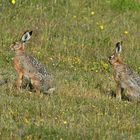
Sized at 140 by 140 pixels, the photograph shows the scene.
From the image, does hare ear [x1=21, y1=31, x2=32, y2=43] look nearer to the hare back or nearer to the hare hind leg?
the hare back

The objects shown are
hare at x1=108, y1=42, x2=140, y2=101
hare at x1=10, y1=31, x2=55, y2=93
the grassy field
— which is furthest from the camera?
hare at x1=108, y1=42, x2=140, y2=101

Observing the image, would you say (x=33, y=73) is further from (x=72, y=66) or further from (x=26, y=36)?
(x=72, y=66)

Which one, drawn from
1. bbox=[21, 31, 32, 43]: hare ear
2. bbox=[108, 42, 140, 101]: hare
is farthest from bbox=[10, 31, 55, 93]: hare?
bbox=[108, 42, 140, 101]: hare

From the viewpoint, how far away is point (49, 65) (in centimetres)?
1625

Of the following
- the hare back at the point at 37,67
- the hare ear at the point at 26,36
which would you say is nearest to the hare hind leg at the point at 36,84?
the hare back at the point at 37,67

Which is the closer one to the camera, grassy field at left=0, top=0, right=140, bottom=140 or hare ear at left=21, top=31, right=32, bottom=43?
grassy field at left=0, top=0, right=140, bottom=140

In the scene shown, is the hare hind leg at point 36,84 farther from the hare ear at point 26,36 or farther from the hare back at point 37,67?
the hare ear at point 26,36

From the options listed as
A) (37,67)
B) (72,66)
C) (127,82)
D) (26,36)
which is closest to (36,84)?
(37,67)

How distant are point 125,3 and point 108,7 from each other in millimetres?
753

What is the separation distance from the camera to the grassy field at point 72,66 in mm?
10484

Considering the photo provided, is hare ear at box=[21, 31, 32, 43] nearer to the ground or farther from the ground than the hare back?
farther from the ground

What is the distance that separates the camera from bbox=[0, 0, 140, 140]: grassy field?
10484 millimetres

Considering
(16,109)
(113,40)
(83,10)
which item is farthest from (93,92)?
(83,10)

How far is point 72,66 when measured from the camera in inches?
638
